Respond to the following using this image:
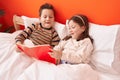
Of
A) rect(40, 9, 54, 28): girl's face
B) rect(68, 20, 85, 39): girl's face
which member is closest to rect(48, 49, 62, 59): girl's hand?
rect(68, 20, 85, 39): girl's face

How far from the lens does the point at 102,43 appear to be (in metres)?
1.34

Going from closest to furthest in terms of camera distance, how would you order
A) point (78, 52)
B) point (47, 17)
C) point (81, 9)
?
point (78, 52)
point (81, 9)
point (47, 17)

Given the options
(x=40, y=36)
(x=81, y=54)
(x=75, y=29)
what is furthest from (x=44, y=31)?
(x=81, y=54)

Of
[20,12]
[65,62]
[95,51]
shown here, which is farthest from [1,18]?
[95,51]

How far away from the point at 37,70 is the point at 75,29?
1.44ft

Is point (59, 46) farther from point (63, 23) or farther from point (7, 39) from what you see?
point (7, 39)

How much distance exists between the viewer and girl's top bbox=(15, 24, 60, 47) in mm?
1663

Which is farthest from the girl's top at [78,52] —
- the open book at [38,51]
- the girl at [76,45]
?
the open book at [38,51]

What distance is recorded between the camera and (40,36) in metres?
1.69

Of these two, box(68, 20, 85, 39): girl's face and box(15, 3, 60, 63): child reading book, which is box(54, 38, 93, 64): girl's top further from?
box(15, 3, 60, 63): child reading book

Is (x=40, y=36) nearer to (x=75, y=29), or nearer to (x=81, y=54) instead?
(x=75, y=29)

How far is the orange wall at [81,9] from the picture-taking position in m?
1.35

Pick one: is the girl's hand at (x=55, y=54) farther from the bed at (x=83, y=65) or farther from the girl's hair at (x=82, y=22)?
the girl's hair at (x=82, y=22)

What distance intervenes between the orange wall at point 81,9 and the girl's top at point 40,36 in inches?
6.2
